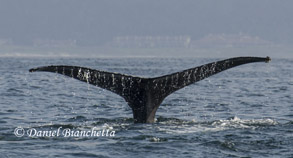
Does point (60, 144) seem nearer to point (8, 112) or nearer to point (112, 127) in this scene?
point (112, 127)

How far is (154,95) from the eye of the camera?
12.8 metres

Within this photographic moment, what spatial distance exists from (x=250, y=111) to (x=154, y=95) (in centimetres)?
A: 791

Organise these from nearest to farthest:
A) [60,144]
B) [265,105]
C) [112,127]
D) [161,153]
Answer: [161,153] < [60,144] < [112,127] < [265,105]

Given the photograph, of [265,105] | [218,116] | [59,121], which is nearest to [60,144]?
[59,121]

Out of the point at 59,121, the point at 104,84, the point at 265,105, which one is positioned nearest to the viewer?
the point at 104,84
